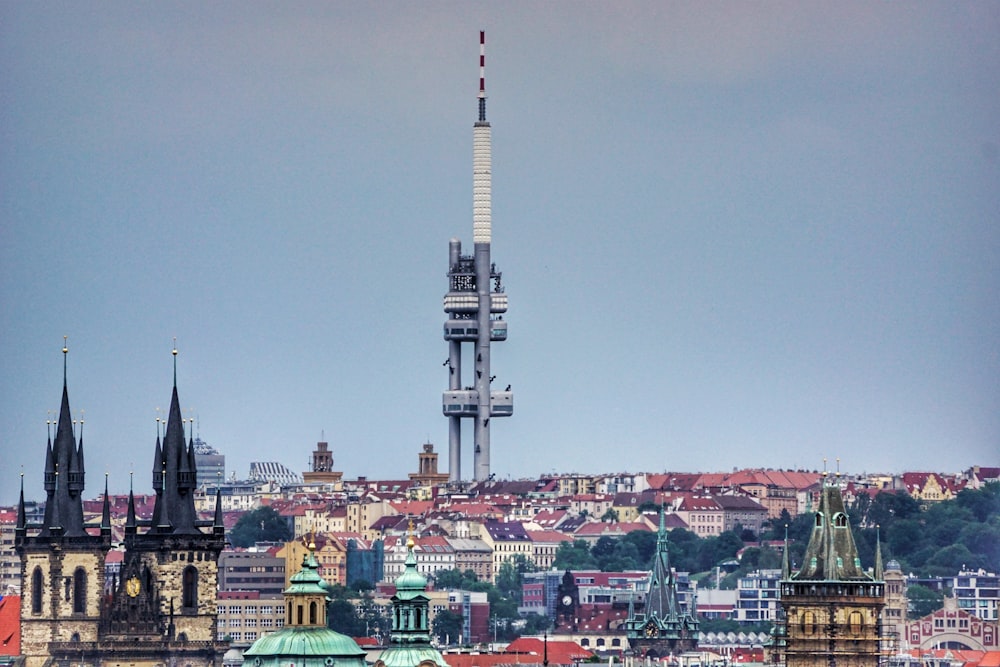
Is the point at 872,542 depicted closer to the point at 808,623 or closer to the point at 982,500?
the point at 982,500

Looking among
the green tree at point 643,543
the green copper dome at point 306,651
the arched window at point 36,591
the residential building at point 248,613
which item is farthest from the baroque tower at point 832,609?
the green tree at point 643,543

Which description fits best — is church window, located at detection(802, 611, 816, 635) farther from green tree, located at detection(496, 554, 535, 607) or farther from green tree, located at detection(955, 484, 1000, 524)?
green tree, located at detection(496, 554, 535, 607)

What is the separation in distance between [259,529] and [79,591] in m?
78.2

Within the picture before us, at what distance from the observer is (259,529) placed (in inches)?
6688

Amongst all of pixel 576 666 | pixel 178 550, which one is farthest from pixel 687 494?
pixel 178 550

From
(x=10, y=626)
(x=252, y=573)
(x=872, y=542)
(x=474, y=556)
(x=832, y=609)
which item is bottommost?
(x=832, y=609)

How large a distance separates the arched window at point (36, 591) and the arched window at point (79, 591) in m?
0.75

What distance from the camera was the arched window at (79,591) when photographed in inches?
3595

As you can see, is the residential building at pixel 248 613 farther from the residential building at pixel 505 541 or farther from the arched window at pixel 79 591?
the arched window at pixel 79 591

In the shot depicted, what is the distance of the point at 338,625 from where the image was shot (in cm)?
13650

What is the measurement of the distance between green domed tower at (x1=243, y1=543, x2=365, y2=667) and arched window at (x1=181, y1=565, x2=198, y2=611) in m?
12.3

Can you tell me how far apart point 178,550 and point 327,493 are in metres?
97.0

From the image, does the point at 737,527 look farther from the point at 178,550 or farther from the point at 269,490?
the point at 178,550

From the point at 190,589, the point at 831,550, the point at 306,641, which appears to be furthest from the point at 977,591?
the point at 306,641
